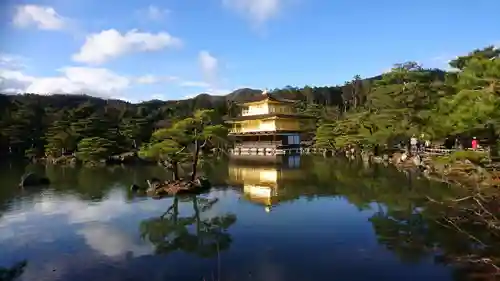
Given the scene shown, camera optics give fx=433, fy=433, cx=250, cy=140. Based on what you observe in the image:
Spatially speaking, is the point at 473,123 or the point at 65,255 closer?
the point at 65,255

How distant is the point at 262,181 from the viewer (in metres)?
20.2

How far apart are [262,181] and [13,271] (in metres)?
13.3

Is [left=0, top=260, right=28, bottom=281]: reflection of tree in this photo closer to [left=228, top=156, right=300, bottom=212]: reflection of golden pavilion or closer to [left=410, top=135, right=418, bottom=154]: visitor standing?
[left=228, top=156, right=300, bottom=212]: reflection of golden pavilion

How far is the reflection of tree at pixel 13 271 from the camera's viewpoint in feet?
24.4

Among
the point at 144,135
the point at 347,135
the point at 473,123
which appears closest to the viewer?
the point at 473,123

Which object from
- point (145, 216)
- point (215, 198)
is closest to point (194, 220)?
point (145, 216)

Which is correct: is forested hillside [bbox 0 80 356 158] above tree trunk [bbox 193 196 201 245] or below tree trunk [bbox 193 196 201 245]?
above

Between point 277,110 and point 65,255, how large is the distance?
1362 inches

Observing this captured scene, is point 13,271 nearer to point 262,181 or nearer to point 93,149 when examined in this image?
point 262,181

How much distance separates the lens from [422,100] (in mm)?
25234

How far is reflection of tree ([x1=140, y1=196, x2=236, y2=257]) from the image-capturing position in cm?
950

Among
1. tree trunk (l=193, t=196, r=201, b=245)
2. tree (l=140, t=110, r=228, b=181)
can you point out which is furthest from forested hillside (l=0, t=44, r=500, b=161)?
tree trunk (l=193, t=196, r=201, b=245)

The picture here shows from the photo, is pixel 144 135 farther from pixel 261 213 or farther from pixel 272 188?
pixel 261 213

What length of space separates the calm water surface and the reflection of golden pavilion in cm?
14
